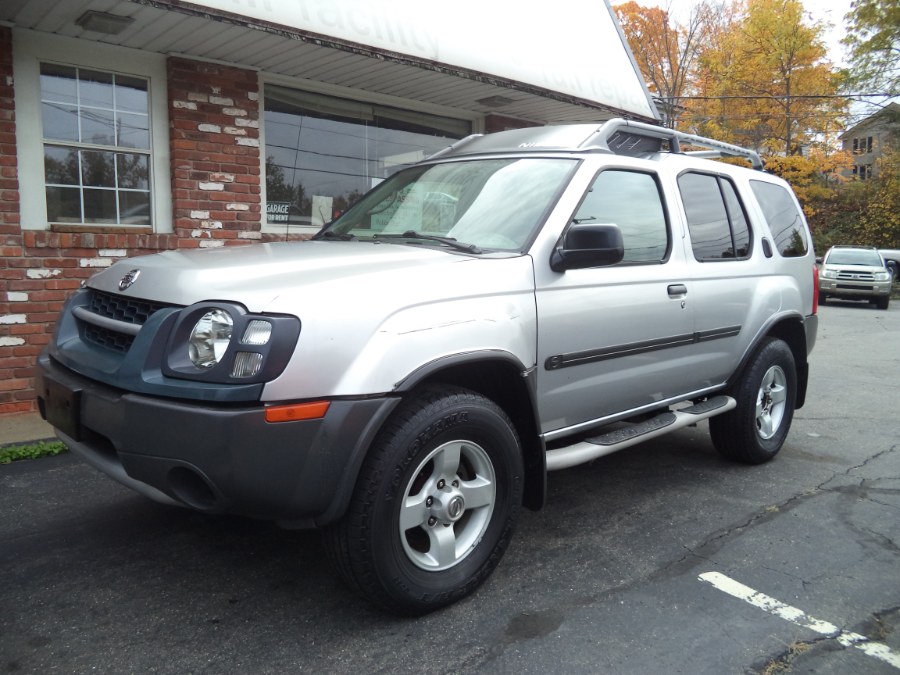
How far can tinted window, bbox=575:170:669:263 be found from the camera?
11.9 feet

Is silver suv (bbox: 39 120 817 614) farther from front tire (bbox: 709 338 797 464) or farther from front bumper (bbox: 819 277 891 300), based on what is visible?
front bumper (bbox: 819 277 891 300)

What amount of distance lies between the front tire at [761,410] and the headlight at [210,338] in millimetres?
3318

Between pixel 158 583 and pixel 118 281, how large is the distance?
4.11 feet

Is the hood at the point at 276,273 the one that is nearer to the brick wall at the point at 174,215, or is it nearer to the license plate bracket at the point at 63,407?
the license plate bracket at the point at 63,407

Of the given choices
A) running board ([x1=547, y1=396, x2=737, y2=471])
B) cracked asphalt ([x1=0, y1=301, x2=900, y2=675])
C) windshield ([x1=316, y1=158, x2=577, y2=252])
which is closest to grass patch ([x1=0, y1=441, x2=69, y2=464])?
cracked asphalt ([x1=0, y1=301, x2=900, y2=675])

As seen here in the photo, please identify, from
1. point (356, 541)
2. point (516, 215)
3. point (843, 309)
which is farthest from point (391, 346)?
point (843, 309)

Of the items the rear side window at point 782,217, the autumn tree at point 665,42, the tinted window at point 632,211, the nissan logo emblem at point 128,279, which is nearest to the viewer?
the nissan logo emblem at point 128,279

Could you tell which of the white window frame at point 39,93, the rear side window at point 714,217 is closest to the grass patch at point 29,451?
the white window frame at point 39,93

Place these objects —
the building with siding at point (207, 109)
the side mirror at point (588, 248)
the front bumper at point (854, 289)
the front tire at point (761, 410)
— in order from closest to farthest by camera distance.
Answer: the side mirror at point (588, 248), the front tire at point (761, 410), the building with siding at point (207, 109), the front bumper at point (854, 289)

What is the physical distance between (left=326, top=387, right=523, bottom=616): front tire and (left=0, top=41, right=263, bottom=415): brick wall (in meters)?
4.35

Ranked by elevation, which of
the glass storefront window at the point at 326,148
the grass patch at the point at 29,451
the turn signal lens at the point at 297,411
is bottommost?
the grass patch at the point at 29,451

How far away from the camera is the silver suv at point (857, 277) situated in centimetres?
1905

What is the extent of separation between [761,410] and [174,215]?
16.6 ft

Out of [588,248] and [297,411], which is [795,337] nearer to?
[588,248]
